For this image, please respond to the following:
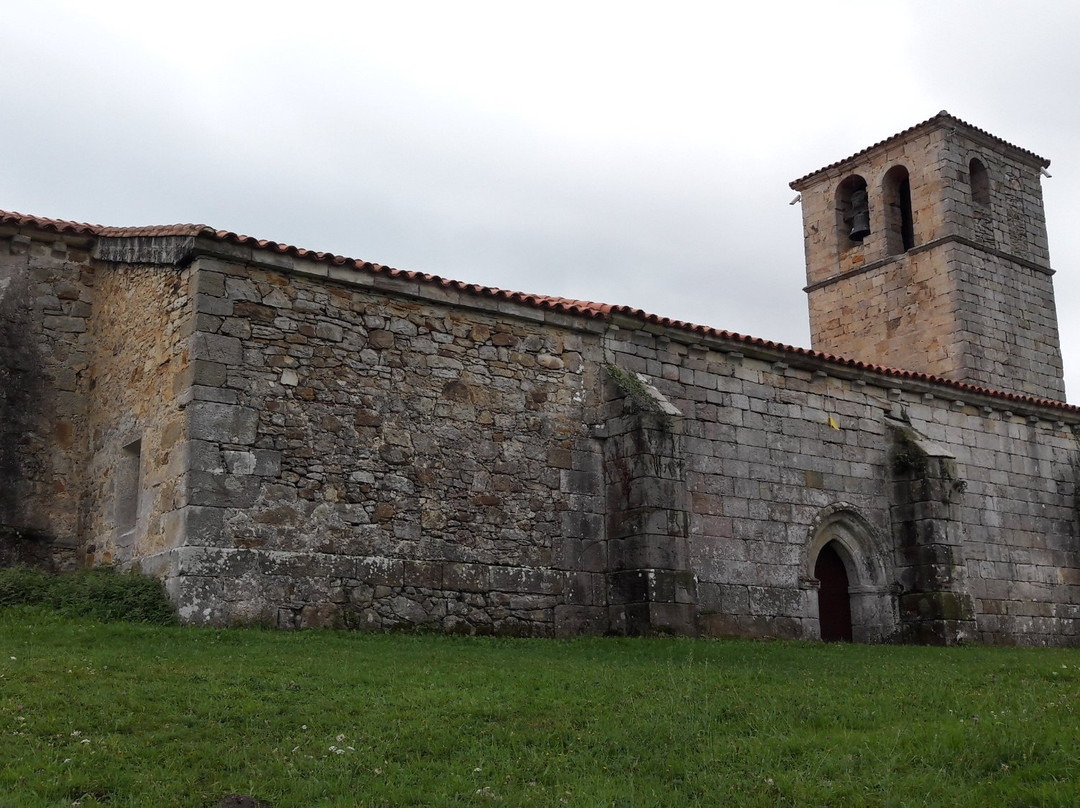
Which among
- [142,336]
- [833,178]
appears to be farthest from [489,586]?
[833,178]

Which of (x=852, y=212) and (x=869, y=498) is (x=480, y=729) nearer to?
(x=869, y=498)

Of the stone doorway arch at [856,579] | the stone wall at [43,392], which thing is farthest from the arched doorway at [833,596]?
Result: the stone wall at [43,392]

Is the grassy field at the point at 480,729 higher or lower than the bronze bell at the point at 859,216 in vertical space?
lower

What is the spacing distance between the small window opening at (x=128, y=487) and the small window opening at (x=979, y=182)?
19.1m

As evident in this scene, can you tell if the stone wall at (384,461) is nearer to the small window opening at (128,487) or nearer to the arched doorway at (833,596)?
the small window opening at (128,487)

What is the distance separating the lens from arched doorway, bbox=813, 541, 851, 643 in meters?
17.6

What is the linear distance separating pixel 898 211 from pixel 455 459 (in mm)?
15719

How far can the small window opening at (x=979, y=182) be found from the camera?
2564 cm

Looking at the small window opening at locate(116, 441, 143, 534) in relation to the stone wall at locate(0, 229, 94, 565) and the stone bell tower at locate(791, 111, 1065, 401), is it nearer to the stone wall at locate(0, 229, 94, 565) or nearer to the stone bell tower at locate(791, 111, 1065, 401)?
the stone wall at locate(0, 229, 94, 565)

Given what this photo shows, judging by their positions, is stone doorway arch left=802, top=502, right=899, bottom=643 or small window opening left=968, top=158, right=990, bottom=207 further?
small window opening left=968, top=158, right=990, bottom=207

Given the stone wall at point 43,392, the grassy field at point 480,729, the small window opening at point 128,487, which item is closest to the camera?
the grassy field at point 480,729

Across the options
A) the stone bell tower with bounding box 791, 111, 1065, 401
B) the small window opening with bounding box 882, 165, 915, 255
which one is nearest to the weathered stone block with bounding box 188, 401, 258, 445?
the stone bell tower with bounding box 791, 111, 1065, 401

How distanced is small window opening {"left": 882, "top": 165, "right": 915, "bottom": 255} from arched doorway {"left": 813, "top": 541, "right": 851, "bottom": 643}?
9958mm

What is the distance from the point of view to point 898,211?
2595 cm
